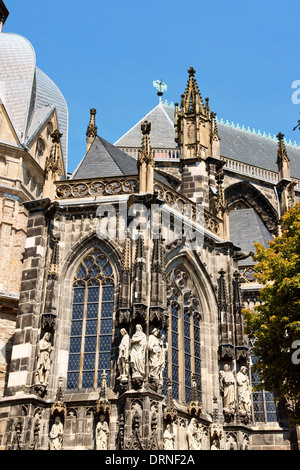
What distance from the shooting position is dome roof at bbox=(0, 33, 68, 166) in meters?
29.3

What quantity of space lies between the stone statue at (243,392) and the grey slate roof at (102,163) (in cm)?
604

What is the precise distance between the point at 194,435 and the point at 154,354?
8.96 feet

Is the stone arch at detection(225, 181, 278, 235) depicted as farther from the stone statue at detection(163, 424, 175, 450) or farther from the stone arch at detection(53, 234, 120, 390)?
the stone statue at detection(163, 424, 175, 450)

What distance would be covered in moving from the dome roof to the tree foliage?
14234 millimetres

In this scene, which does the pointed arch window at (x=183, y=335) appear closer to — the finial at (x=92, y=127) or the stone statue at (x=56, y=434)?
the stone statue at (x=56, y=434)

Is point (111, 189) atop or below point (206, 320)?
atop

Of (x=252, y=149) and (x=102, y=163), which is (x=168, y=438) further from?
(x=252, y=149)

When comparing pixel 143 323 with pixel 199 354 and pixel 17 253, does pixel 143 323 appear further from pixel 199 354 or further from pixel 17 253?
pixel 17 253

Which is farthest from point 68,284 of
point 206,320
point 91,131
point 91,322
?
point 91,131

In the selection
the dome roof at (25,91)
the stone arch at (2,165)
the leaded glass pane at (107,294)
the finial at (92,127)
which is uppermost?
the dome roof at (25,91)

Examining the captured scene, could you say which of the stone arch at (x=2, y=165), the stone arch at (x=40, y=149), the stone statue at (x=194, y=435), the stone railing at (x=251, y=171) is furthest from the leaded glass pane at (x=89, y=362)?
the stone railing at (x=251, y=171)

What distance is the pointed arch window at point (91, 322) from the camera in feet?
58.2

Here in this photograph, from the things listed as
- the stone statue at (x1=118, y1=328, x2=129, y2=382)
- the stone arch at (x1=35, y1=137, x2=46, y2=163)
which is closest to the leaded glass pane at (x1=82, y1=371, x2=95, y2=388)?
the stone statue at (x1=118, y1=328, x2=129, y2=382)

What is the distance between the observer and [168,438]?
16953 mm
